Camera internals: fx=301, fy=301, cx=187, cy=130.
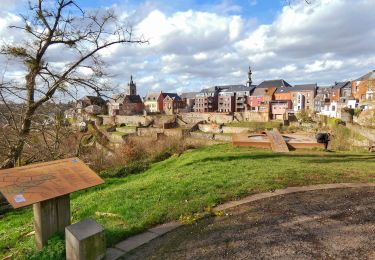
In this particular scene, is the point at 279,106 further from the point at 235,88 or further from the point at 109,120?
the point at 109,120

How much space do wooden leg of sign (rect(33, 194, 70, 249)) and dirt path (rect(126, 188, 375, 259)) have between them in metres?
1.13

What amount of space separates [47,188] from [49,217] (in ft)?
1.74

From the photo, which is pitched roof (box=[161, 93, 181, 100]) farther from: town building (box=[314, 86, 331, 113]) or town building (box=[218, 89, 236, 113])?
town building (box=[314, 86, 331, 113])

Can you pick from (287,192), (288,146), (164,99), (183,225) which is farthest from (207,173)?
(164,99)

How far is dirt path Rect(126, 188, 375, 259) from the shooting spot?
3877 millimetres

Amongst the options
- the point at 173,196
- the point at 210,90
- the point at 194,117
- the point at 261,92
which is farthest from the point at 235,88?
the point at 173,196

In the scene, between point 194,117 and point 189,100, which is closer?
point 194,117

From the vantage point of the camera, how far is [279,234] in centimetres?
436

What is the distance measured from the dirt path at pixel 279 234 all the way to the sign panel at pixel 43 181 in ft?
4.09

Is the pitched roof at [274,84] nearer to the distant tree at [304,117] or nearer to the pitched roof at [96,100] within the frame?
the distant tree at [304,117]

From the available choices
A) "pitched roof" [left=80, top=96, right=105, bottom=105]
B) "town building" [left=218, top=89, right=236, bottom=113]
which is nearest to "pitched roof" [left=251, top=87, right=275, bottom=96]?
"town building" [left=218, top=89, right=236, bottom=113]

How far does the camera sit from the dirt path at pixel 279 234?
3877mm

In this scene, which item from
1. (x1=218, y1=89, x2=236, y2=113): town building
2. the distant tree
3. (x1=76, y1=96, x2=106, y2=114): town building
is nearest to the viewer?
(x1=76, y1=96, x2=106, y2=114): town building

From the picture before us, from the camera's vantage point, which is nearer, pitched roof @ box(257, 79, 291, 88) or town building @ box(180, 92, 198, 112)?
pitched roof @ box(257, 79, 291, 88)
